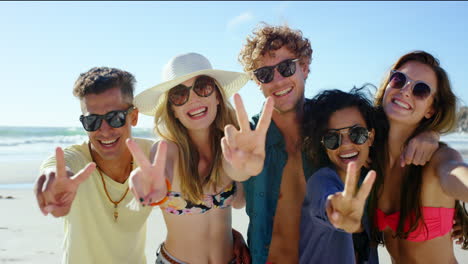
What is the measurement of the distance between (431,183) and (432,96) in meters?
0.81

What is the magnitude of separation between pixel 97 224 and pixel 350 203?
2512 mm

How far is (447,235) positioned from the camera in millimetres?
3424

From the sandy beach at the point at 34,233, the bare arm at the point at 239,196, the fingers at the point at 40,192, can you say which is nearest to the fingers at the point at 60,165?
the fingers at the point at 40,192

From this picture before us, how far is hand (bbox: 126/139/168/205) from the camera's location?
2441 mm

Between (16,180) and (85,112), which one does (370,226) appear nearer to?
(85,112)

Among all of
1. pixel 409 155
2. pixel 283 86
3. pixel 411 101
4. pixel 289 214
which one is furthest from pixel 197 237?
pixel 411 101

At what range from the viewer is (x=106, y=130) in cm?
383

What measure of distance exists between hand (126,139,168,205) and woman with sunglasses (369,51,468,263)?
211cm

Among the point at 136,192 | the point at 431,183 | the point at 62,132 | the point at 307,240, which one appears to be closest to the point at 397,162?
the point at 431,183

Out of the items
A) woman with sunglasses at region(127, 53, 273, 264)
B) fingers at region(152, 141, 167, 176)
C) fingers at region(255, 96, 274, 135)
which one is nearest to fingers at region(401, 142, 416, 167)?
fingers at region(255, 96, 274, 135)

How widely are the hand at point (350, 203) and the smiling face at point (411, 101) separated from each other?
1.36 m

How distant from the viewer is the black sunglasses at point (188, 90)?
3523mm

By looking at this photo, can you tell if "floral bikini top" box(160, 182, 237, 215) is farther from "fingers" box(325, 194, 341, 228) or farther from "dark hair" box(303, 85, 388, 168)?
"fingers" box(325, 194, 341, 228)

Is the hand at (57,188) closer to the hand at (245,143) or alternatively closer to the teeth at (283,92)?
the hand at (245,143)
